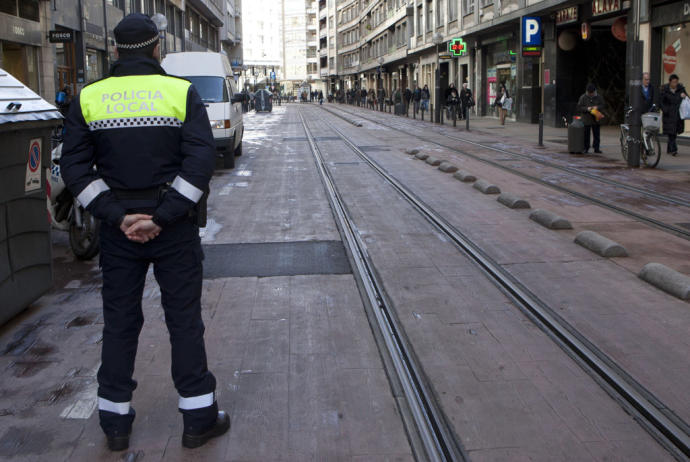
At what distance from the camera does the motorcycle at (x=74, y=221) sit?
7.12 metres

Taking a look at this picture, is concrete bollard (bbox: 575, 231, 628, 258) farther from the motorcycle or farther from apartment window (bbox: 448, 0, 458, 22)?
apartment window (bbox: 448, 0, 458, 22)

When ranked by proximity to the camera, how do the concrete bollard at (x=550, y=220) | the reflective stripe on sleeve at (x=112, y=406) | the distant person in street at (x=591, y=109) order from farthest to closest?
the distant person in street at (x=591, y=109) < the concrete bollard at (x=550, y=220) < the reflective stripe on sleeve at (x=112, y=406)

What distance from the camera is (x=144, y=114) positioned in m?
3.09

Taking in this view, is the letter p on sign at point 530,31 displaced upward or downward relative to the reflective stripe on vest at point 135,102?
upward

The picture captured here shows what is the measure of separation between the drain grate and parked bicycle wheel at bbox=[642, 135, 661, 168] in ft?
27.5

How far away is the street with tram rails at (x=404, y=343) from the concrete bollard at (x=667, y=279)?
0.7 inches

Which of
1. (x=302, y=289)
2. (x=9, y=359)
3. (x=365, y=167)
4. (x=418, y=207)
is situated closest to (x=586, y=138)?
(x=365, y=167)

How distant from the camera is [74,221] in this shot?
723 centimetres

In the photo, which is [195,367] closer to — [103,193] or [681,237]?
[103,193]

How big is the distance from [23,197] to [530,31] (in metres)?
22.0

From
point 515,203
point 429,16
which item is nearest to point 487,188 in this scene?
point 515,203

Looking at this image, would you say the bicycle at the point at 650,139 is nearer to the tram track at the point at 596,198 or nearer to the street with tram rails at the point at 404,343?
the tram track at the point at 596,198

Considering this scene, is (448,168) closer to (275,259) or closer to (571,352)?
(275,259)

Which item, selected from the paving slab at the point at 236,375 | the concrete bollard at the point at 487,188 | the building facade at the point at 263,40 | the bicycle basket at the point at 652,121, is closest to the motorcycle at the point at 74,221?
the paving slab at the point at 236,375
